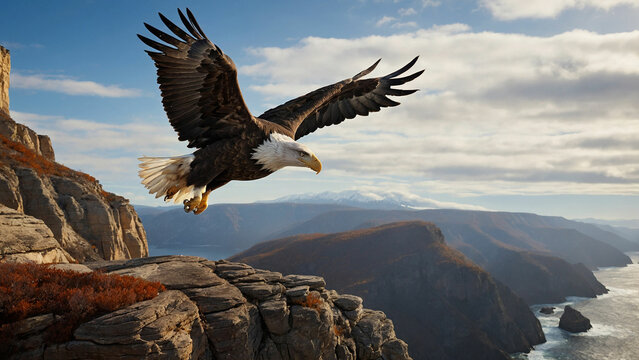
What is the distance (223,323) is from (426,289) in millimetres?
100444

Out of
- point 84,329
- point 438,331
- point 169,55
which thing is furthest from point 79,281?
point 438,331

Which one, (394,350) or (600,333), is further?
(600,333)

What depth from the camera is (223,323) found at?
41.1ft

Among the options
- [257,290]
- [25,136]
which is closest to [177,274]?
[257,290]

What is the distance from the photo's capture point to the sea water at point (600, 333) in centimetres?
8581

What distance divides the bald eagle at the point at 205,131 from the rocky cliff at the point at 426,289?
92356 millimetres

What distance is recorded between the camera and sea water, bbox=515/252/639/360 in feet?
282

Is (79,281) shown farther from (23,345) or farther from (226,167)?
(226,167)

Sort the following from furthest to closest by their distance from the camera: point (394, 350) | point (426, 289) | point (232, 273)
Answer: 1. point (426, 289)
2. point (394, 350)
3. point (232, 273)

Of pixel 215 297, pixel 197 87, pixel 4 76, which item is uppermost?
pixel 4 76

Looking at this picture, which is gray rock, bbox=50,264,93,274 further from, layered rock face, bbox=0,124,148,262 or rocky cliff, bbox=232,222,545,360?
rocky cliff, bbox=232,222,545,360

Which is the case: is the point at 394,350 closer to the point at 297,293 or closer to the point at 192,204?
the point at 297,293

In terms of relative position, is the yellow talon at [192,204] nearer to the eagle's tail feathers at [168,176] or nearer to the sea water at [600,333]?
the eagle's tail feathers at [168,176]

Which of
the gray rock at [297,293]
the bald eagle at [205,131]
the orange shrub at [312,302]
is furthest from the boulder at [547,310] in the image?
the bald eagle at [205,131]
